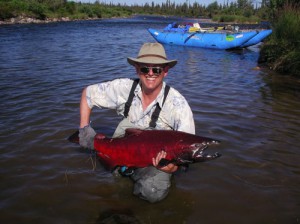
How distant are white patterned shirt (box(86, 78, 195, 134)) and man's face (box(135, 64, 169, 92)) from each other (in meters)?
0.21

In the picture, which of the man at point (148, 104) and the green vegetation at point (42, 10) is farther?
the green vegetation at point (42, 10)

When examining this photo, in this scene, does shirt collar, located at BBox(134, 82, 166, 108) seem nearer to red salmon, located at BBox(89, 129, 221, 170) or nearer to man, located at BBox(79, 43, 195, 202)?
man, located at BBox(79, 43, 195, 202)

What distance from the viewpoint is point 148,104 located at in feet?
13.0

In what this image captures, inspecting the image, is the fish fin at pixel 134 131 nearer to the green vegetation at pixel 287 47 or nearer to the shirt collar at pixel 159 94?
the shirt collar at pixel 159 94

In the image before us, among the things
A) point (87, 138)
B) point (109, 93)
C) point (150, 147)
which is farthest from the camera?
point (109, 93)

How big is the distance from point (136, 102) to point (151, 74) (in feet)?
1.81

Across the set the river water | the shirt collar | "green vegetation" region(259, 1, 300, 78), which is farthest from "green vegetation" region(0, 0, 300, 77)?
the shirt collar

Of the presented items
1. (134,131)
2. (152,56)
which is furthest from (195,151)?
(152,56)

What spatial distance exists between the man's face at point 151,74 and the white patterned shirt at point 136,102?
208 millimetres

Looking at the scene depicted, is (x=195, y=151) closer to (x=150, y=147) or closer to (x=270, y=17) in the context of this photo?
(x=150, y=147)

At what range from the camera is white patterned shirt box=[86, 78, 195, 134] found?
Result: 3809 mm

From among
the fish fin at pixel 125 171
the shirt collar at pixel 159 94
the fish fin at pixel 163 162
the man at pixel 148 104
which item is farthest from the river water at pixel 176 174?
the shirt collar at pixel 159 94

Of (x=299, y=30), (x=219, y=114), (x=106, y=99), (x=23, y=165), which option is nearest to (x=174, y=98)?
(x=106, y=99)

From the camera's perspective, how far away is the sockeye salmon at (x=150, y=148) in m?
3.07
